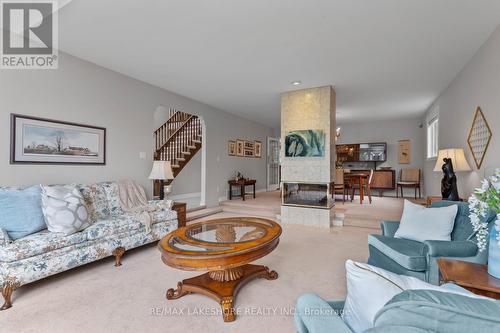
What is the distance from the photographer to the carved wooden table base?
1.95 m

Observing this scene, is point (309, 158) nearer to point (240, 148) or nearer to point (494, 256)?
point (240, 148)

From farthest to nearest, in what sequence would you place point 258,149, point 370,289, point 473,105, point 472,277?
point 258,149, point 473,105, point 472,277, point 370,289

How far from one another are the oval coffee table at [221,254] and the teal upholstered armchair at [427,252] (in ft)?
3.32

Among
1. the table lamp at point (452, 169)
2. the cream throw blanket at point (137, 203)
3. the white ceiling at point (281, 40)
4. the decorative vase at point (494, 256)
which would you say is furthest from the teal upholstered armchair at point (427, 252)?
the cream throw blanket at point (137, 203)

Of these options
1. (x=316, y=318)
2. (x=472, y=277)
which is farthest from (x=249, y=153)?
(x=316, y=318)

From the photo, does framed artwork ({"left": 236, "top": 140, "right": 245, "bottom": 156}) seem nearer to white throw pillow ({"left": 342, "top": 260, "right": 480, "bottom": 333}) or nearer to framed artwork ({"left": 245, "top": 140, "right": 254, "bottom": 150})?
framed artwork ({"left": 245, "top": 140, "right": 254, "bottom": 150})

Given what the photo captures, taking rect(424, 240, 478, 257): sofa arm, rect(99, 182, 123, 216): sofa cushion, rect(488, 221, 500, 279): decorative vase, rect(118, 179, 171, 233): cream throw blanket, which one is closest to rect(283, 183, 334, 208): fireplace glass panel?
rect(118, 179, 171, 233): cream throw blanket

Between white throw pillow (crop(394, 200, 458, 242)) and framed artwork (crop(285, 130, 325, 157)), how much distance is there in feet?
7.90

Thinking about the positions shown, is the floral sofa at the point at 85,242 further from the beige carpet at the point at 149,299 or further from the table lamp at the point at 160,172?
the table lamp at the point at 160,172

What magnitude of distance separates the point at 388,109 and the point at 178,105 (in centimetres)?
537

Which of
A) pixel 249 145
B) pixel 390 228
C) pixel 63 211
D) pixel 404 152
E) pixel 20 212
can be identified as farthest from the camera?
pixel 249 145

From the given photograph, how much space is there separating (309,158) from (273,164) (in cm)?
470

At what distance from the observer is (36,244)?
2.32m

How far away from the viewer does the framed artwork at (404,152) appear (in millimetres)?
7684
